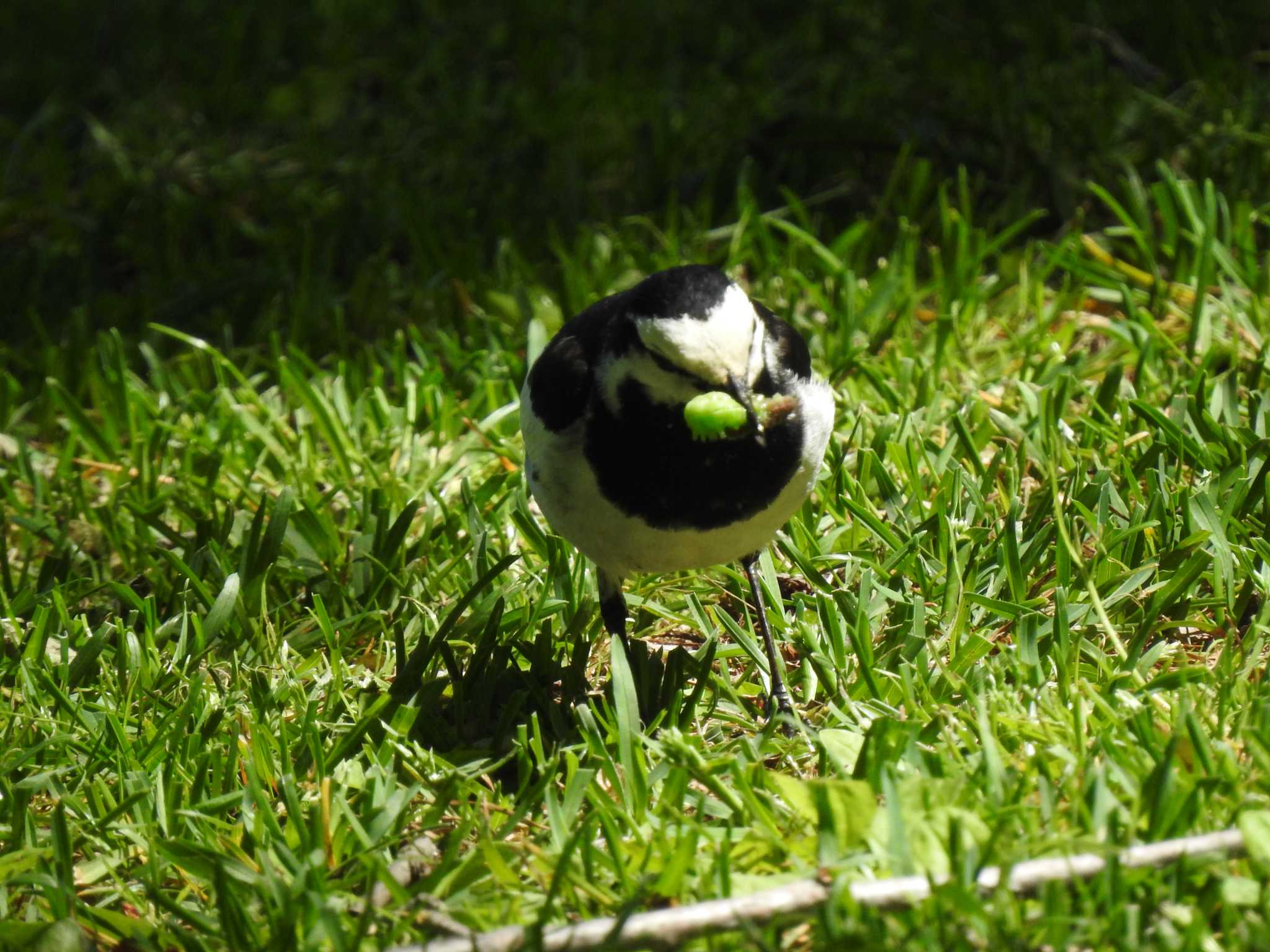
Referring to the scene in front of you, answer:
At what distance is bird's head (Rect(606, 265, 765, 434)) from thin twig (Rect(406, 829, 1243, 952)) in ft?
2.76

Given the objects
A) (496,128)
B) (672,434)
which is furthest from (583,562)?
(496,128)

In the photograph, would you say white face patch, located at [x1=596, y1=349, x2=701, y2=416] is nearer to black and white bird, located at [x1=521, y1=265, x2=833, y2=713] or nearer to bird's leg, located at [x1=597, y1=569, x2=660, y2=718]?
black and white bird, located at [x1=521, y1=265, x2=833, y2=713]

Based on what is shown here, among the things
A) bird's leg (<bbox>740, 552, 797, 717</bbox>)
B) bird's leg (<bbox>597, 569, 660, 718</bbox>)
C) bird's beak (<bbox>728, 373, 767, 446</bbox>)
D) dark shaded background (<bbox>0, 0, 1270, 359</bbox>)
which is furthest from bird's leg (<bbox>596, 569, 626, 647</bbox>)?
dark shaded background (<bbox>0, 0, 1270, 359</bbox>)

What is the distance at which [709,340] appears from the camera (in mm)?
2602

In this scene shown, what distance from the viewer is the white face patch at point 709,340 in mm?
2604

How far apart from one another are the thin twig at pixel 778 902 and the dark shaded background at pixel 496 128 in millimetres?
2835

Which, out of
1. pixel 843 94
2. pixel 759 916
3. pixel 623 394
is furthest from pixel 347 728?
pixel 843 94

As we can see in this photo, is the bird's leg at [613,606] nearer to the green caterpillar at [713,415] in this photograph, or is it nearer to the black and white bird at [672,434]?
the black and white bird at [672,434]

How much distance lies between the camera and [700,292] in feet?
8.64

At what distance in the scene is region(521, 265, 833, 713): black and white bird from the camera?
8.66ft

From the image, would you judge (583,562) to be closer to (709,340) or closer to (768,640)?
(768,640)

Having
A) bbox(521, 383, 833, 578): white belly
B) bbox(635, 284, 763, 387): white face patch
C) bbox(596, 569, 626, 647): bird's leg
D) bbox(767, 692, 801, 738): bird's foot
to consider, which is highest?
bbox(635, 284, 763, 387): white face patch

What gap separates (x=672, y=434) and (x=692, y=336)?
22cm

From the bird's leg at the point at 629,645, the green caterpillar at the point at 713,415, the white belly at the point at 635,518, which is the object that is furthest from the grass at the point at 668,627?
the green caterpillar at the point at 713,415
